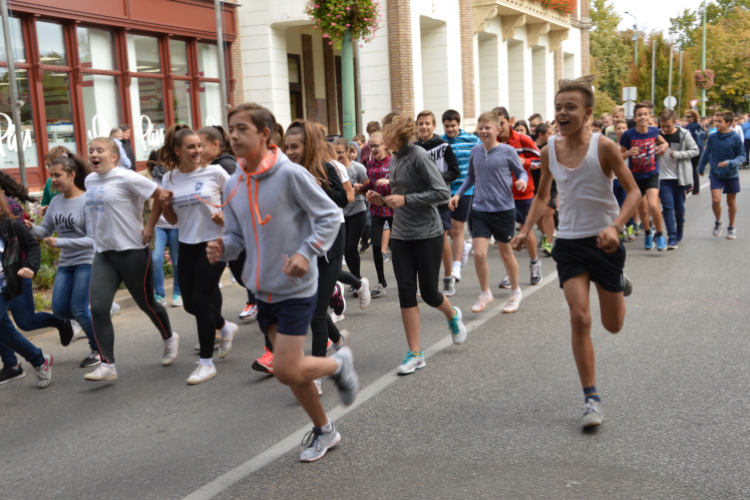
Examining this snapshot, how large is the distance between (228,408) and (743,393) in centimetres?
329

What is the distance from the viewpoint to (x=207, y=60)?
736 inches

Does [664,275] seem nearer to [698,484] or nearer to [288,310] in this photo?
[698,484]

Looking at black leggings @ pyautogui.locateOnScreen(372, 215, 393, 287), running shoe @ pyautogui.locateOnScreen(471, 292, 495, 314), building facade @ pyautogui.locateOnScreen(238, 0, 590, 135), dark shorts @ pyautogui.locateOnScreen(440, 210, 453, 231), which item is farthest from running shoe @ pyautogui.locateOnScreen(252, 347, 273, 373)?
building facade @ pyautogui.locateOnScreen(238, 0, 590, 135)

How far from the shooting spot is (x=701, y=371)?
5316mm

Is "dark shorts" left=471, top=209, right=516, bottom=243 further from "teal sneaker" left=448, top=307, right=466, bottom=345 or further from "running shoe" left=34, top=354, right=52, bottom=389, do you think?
"running shoe" left=34, top=354, right=52, bottom=389

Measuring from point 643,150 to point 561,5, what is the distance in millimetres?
23245

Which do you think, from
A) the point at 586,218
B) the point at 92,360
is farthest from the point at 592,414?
the point at 92,360

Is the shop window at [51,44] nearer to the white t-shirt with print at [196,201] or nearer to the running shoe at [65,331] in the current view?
the running shoe at [65,331]

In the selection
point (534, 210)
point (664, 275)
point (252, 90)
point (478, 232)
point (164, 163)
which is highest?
point (252, 90)

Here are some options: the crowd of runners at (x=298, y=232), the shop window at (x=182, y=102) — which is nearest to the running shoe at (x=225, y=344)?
the crowd of runners at (x=298, y=232)

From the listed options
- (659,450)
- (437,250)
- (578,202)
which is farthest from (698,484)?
(437,250)

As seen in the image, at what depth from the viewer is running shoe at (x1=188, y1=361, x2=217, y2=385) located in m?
5.64

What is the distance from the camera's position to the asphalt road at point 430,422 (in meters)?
3.76

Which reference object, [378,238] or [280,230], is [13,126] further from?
[280,230]
